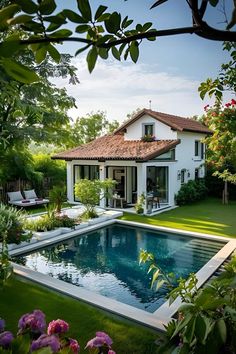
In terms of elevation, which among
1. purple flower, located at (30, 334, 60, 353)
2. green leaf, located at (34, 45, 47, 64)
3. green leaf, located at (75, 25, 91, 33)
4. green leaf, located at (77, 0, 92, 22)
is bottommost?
purple flower, located at (30, 334, 60, 353)

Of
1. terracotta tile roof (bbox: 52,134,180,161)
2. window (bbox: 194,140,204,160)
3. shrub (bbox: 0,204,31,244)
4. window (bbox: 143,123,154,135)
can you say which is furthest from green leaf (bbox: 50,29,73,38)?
window (bbox: 194,140,204,160)

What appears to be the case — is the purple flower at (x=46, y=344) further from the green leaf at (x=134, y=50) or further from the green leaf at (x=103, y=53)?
the green leaf at (x=134, y=50)

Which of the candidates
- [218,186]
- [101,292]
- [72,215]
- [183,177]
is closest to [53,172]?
[72,215]

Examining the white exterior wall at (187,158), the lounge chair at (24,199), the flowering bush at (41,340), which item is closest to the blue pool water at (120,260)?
the lounge chair at (24,199)

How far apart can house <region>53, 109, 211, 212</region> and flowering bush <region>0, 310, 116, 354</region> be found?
18.7 m

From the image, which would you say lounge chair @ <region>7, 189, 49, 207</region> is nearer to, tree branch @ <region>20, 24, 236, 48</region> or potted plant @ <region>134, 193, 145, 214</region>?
potted plant @ <region>134, 193, 145, 214</region>

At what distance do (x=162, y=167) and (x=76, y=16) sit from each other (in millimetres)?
22533

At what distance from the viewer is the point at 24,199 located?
2139 cm

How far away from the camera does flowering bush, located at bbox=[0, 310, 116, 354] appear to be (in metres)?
1.06

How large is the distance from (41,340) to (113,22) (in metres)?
1.26

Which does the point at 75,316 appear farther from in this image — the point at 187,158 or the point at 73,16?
the point at 187,158

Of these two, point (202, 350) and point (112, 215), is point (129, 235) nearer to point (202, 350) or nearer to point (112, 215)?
point (112, 215)

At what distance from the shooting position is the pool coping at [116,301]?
674 cm

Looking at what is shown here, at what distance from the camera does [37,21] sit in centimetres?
105
